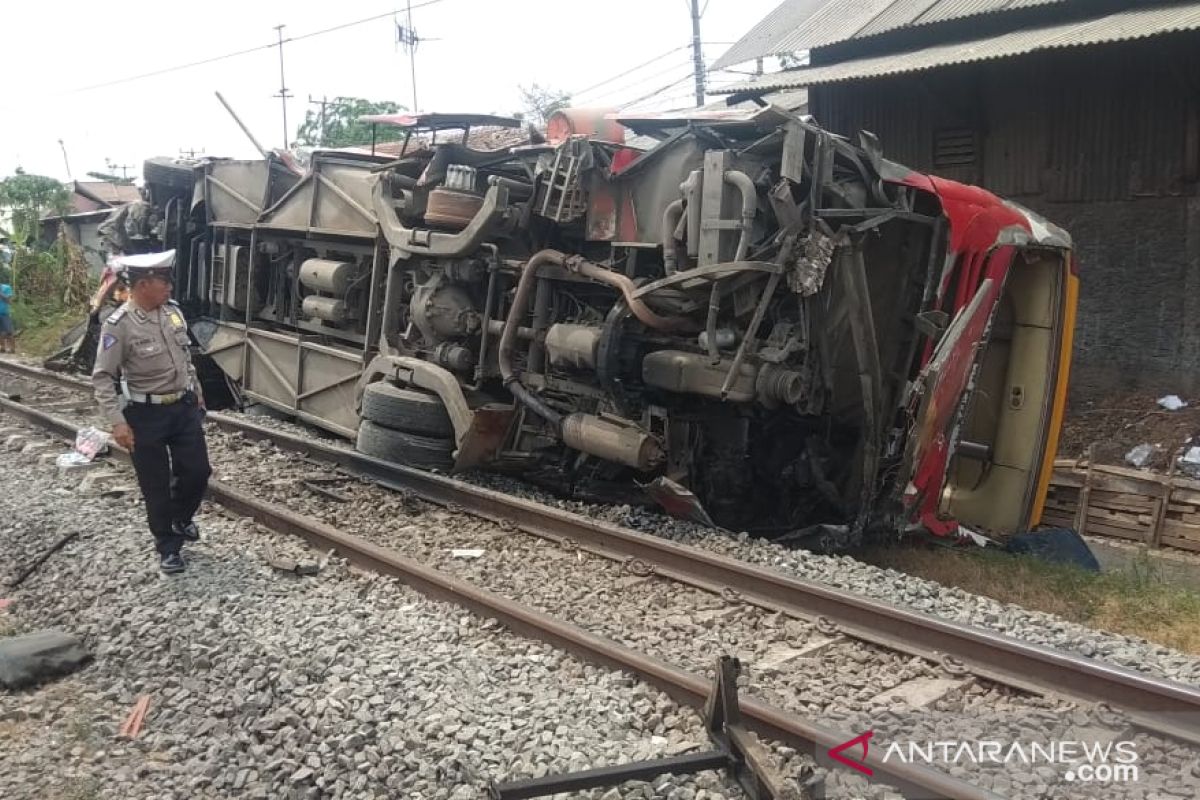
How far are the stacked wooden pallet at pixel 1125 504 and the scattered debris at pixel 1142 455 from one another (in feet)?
1.05

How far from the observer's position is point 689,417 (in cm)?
659

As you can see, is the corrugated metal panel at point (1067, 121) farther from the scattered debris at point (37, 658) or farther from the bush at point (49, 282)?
the bush at point (49, 282)

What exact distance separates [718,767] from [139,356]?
3.82 m

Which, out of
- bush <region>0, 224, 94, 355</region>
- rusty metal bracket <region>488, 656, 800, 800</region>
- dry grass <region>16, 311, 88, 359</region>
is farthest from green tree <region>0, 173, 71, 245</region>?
rusty metal bracket <region>488, 656, 800, 800</region>

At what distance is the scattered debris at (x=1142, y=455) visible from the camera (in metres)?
9.70

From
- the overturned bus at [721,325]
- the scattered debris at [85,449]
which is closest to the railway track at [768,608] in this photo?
the overturned bus at [721,325]

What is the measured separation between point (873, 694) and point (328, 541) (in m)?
3.37

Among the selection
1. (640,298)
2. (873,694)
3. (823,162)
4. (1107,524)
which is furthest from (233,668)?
(1107,524)

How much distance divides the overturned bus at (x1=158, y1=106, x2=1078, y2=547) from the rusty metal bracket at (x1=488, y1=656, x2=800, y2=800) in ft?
8.75

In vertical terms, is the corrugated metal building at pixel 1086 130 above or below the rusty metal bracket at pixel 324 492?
above

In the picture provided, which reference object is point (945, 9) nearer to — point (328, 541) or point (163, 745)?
point (328, 541)

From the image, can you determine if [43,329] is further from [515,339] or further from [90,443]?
[515,339]

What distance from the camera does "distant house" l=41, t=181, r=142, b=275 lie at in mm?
23484

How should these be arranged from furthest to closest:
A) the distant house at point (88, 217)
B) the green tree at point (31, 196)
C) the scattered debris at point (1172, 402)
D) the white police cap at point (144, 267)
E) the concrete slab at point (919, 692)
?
the green tree at point (31, 196) → the distant house at point (88, 217) → the scattered debris at point (1172, 402) → the white police cap at point (144, 267) → the concrete slab at point (919, 692)
